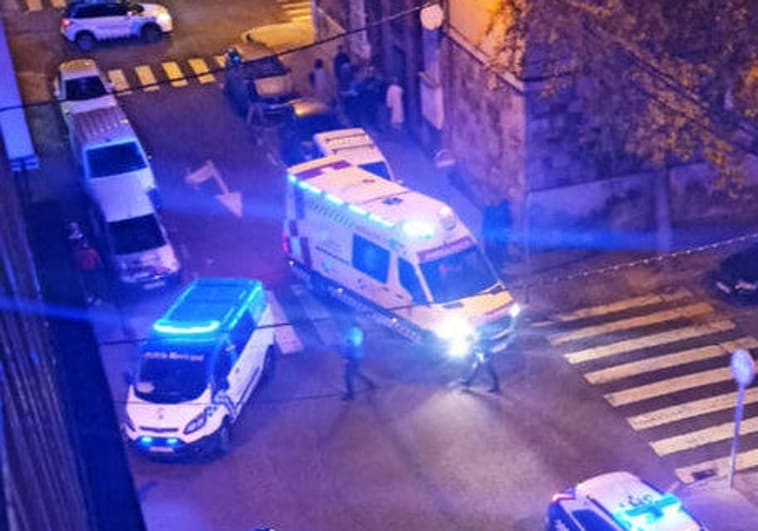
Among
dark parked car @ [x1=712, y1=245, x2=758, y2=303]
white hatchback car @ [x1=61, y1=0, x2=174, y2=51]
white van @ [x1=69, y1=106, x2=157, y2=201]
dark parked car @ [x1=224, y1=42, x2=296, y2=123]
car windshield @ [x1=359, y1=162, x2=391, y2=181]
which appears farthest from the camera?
white hatchback car @ [x1=61, y1=0, x2=174, y2=51]

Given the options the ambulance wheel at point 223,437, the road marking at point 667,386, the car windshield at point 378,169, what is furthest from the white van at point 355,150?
the road marking at point 667,386

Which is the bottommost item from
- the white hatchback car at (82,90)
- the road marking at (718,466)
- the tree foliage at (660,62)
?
the road marking at (718,466)

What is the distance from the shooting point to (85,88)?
1144 inches

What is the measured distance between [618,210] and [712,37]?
6785 millimetres

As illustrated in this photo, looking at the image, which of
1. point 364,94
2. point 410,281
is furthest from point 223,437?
point 364,94

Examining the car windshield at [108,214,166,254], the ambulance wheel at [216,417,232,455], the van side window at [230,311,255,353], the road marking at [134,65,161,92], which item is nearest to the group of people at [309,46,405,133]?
the road marking at [134,65,161,92]

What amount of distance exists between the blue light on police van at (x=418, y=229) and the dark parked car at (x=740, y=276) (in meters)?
6.04

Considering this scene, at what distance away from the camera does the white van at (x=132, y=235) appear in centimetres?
2264

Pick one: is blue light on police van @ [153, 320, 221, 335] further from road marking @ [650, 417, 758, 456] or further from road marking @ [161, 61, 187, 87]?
road marking @ [161, 61, 187, 87]

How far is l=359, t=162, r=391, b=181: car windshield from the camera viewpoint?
2414 centimetres

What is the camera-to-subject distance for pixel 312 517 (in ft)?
55.7

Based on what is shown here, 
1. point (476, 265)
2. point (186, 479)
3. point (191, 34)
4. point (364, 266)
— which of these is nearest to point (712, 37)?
point (476, 265)

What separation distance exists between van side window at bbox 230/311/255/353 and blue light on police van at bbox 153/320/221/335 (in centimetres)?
36

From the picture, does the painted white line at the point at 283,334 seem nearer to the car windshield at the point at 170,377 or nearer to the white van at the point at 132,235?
the white van at the point at 132,235
